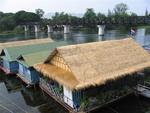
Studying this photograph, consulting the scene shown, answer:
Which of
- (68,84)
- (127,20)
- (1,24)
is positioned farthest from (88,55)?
(1,24)

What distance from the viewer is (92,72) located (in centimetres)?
1762

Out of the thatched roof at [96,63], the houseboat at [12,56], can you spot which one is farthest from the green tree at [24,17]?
the thatched roof at [96,63]

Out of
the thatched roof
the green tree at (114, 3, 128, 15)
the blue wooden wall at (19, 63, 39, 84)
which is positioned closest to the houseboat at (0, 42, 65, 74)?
the blue wooden wall at (19, 63, 39, 84)

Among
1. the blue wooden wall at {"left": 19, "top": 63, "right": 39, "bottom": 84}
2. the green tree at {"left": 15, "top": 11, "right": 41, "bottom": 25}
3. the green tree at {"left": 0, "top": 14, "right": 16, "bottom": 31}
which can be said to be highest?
the green tree at {"left": 15, "top": 11, "right": 41, "bottom": 25}

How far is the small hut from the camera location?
56.3 feet

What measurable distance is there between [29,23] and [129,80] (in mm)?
101536

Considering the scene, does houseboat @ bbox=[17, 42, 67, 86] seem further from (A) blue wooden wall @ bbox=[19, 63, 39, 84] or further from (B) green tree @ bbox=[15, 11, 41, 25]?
(B) green tree @ bbox=[15, 11, 41, 25]

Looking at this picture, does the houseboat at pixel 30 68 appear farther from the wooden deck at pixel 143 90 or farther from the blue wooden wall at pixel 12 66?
the wooden deck at pixel 143 90

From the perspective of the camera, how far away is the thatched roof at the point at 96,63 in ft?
55.7

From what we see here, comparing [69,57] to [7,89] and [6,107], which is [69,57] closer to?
[6,107]

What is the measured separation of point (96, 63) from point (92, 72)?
4.43ft

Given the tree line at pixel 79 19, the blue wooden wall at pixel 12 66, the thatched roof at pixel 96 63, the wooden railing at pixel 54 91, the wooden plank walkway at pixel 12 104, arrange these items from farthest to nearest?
1. the tree line at pixel 79 19
2. the blue wooden wall at pixel 12 66
3. the wooden plank walkway at pixel 12 104
4. the wooden railing at pixel 54 91
5. the thatched roof at pixel 96 63

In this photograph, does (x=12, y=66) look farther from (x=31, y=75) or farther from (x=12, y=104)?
(x=12, y=104)

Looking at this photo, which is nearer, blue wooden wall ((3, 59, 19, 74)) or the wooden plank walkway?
the wooden plank walkway
